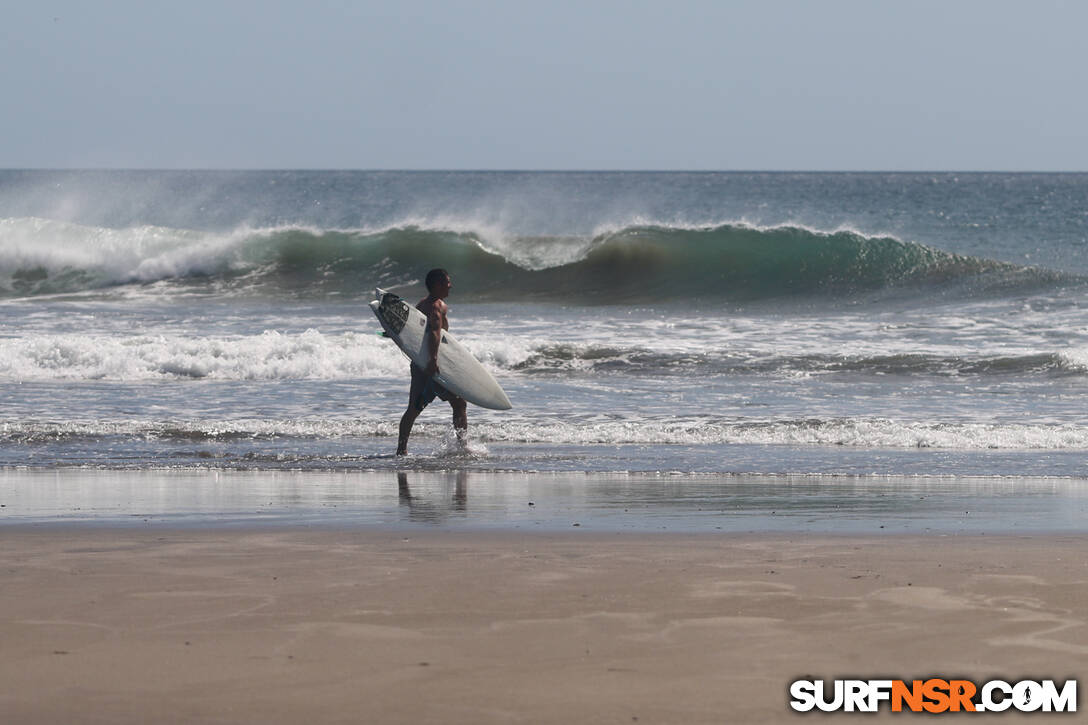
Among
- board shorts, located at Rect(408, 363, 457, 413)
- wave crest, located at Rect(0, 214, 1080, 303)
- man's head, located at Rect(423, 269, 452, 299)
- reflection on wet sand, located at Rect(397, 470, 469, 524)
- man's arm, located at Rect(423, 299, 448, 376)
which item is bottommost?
reflection on wet sand, located at Rect(397, 470, 469, 524)

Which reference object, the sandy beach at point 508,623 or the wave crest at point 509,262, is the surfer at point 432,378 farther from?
the wave crest at point 509,262

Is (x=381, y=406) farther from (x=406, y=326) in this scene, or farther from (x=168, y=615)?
(x=168, y=615)

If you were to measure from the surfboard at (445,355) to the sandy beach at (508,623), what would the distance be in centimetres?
377

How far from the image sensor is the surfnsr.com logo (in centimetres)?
330

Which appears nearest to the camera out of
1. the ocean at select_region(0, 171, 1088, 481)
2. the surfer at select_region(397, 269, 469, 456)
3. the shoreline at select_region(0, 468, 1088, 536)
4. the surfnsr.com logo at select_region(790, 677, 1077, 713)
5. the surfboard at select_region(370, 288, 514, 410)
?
the surfnsr.com logo at select_region(790, 677, 1077, 713)

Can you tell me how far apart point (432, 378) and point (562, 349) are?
18.9 ft

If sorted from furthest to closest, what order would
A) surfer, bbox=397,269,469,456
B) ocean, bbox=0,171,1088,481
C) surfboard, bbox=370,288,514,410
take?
1. surfboard, bbox=370,288,514,410
2. ocean, bbox=0,171,1088,481
3. surfer, bbox=397,269,469,456

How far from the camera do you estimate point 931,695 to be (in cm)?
340

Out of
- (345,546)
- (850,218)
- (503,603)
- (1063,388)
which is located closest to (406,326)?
(345,546)

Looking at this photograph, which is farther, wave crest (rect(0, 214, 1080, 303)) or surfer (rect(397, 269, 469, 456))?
wave crest (rect(0, 214, 1080, 303))

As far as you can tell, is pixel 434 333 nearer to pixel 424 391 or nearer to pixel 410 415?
pixel 424 391

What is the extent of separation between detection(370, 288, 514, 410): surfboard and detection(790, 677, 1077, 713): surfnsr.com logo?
5.96 m

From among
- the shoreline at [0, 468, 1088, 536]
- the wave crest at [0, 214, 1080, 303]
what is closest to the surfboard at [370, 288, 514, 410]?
the shoreline at [0, 468, 1088, 536]

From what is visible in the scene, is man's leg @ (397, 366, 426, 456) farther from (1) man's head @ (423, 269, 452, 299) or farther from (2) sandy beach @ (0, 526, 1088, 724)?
(2) sandy beach @ (0, 526, 1088, 724)
